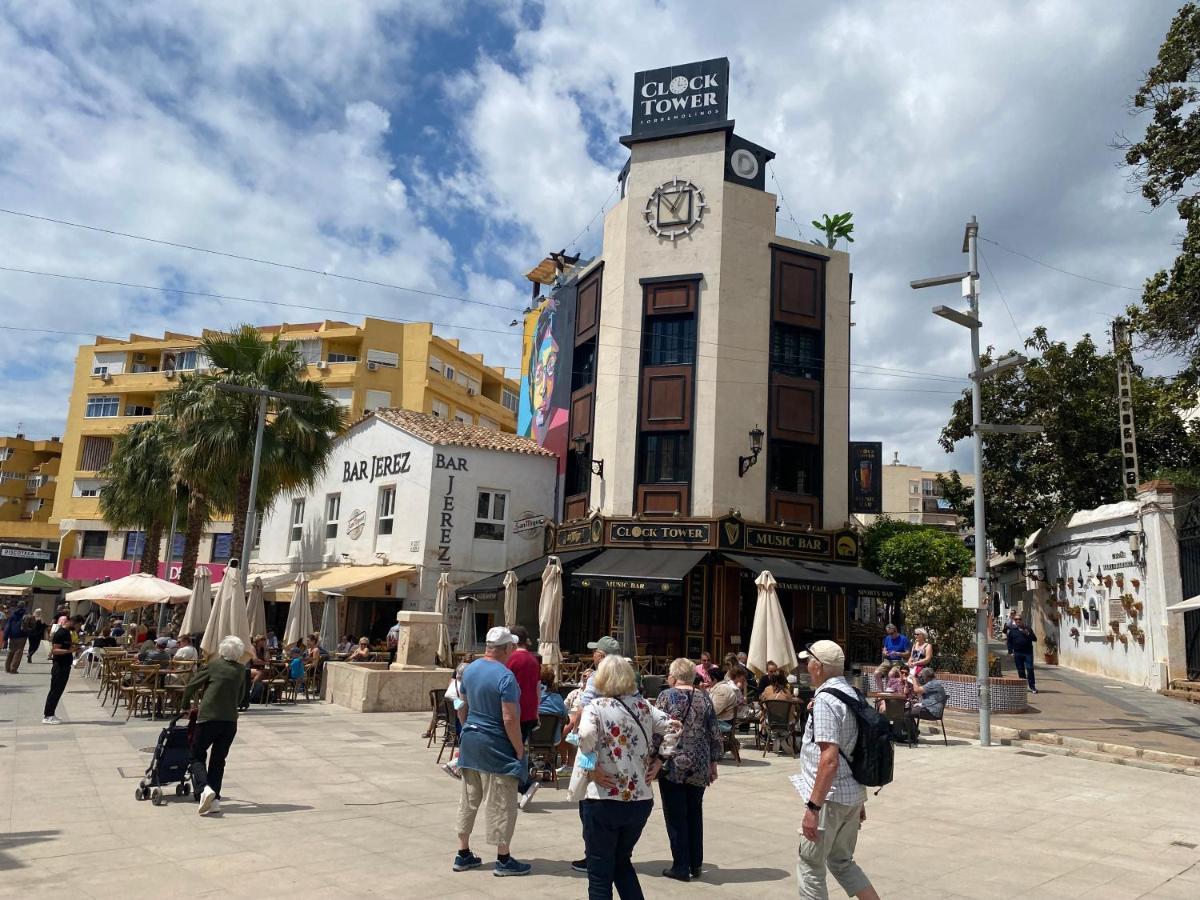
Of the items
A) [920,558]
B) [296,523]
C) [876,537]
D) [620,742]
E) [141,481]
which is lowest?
[620,742]

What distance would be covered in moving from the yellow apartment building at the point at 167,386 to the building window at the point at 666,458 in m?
24.3

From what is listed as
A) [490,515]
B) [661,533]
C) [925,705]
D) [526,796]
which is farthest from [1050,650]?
[526,796]

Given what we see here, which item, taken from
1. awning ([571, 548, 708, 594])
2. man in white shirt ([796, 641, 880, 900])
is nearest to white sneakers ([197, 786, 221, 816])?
man in white shirt ([796, 641, 880, 900])

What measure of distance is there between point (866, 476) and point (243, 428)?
18894 millimetres

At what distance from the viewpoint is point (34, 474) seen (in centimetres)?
5788

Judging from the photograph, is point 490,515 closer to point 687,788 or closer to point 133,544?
point 687,788

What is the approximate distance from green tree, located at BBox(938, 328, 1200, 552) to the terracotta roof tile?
15.1 m

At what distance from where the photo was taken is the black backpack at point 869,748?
437 centimetres

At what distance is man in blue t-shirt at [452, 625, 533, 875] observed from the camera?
5.72 metres

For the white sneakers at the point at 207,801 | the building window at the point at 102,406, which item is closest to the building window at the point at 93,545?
the building window at the point at 102,406

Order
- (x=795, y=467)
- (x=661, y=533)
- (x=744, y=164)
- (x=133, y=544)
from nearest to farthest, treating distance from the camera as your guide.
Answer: (x=661, y=533), (x=795, y=467), (x=744, y=164), (x=133, y=544)

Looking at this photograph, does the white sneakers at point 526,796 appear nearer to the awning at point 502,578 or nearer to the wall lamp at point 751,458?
the awning at point 502,578

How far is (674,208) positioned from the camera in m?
24.0

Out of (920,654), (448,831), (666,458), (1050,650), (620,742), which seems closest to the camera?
(620,742)
